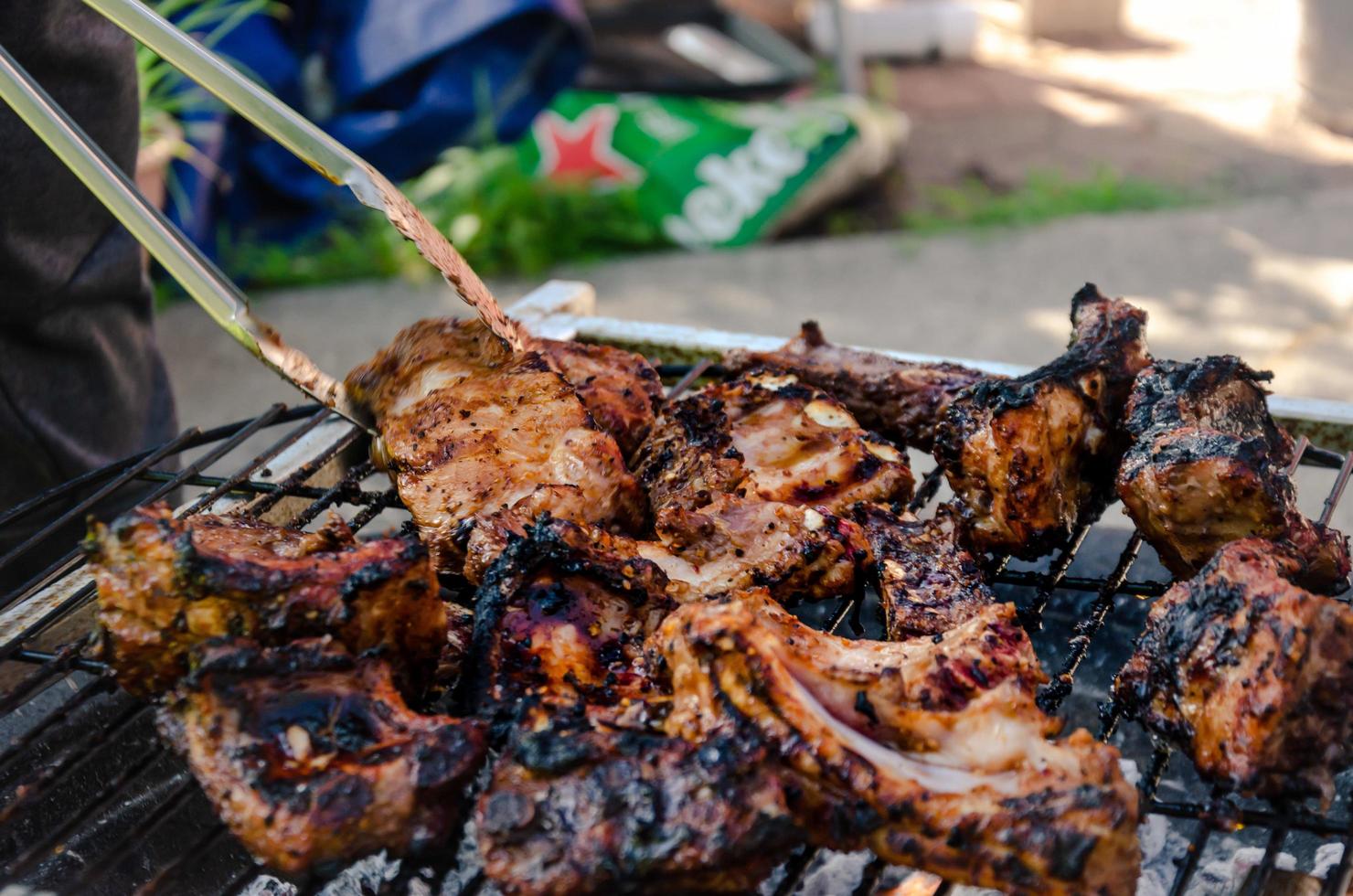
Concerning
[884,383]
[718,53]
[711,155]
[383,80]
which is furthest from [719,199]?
[884,383]

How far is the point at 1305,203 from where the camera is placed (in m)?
6.86

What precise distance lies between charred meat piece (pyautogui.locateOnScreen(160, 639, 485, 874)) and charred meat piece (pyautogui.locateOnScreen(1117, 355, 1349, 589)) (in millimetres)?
1137

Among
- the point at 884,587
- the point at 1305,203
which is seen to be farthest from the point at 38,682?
the point at 1305,203

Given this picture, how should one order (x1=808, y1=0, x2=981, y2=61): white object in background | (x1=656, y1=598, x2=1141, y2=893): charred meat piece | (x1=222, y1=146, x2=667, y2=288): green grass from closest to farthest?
(x1=656, y1=598, x2=1141, y2=893): charred meat piece < (x1=222, y1=146, x2=667, y2=288): green grass < (x1=808, y1=0, x2=981, y2=61): white object in background

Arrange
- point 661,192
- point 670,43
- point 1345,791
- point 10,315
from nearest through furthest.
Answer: point 1345,791, point 10,315, point 661,192, point 670,43

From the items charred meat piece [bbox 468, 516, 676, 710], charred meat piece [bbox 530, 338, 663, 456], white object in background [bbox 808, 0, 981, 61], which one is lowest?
charred meat piece [bbox 468, 516, 676, 710]

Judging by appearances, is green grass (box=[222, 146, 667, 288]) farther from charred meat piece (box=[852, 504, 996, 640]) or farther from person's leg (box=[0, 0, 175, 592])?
charred meat piece (box=[852, 504, 996, 640])

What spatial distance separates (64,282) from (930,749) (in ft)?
8.16

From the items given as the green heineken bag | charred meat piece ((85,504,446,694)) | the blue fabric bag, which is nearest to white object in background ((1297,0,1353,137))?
the green heineken bag

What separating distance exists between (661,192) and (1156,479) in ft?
17.1

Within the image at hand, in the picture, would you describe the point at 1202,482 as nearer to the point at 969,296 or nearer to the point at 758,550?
the point at 758,550

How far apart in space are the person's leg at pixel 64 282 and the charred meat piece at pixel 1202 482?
2476mm

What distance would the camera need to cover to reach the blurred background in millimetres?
5934

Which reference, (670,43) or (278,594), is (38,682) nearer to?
(278,594)
